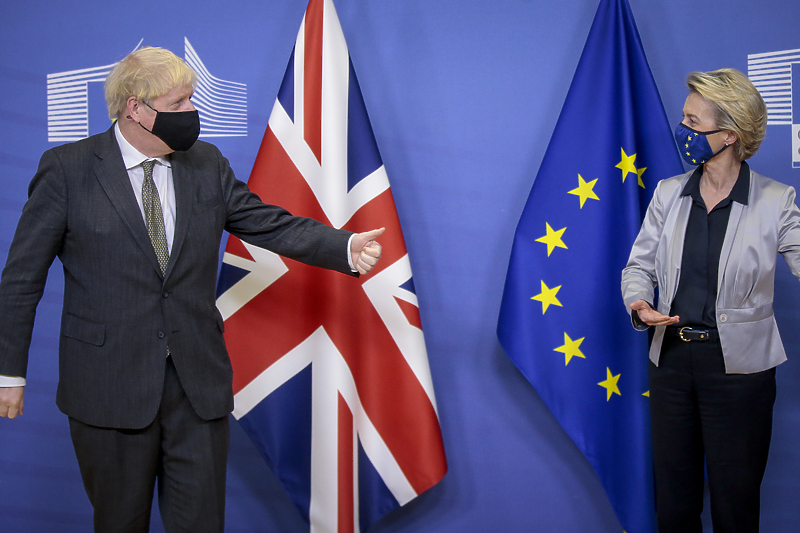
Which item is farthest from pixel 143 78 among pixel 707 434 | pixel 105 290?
pixel 707 434

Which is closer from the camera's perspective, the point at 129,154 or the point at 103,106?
the point at 129,154

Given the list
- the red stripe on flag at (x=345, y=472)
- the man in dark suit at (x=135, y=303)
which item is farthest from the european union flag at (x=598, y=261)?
the man in dark suit at (x=135, y=303)

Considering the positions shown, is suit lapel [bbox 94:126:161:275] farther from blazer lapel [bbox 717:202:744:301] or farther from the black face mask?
blazer lapel [bbox 717:202:744:301]

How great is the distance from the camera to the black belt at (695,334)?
55.1 inches

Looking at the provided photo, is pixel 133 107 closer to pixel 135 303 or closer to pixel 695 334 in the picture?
pixel 135 303

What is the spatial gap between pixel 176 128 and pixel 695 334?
1320 millimetres

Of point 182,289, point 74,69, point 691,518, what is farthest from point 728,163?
point 74,69

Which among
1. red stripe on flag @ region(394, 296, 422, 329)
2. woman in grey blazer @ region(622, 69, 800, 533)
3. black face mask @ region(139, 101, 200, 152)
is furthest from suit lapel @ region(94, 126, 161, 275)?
woman in grey blazer @ region(622, 69, 800, 533)

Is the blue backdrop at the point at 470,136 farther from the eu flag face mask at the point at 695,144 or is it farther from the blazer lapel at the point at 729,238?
the blazer lapel at the point at 729,238

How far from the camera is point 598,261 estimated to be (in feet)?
5.63

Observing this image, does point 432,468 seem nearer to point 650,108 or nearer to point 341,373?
point 341,373

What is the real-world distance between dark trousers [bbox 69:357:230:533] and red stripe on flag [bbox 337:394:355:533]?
1.36ft

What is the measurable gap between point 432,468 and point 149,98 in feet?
4.11

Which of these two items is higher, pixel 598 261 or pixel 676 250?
pixel 676 250
